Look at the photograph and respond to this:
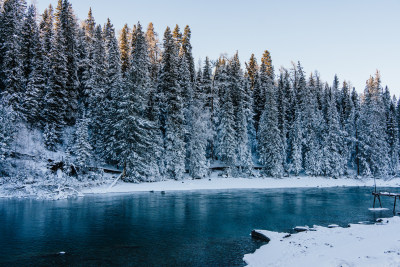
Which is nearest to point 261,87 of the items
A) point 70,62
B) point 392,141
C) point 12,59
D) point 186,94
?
point 186,94

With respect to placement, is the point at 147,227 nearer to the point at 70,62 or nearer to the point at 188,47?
the point at 70,62

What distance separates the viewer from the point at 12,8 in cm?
4369

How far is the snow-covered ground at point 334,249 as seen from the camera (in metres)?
10.3

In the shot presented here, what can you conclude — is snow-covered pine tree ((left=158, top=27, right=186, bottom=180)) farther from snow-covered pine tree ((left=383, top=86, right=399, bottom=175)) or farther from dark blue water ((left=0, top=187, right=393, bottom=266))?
snow-covered pine tree ((left=383, top=86, right=399, bottom=175))

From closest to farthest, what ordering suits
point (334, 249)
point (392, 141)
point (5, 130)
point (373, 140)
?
1. point (334, 249)
2. point (5, 130)
3. point (373, 140)
4. point (392, 141)

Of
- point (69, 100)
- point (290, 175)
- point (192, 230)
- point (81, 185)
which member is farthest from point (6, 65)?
point (290, 175)

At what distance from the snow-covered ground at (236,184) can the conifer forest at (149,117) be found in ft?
5.56

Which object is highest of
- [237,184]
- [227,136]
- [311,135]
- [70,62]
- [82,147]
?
[70,62]

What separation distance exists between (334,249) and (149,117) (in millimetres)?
38176

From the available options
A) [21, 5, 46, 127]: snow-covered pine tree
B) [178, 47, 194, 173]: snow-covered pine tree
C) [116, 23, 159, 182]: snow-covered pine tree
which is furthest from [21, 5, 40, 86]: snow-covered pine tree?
[178, 47, 194, 173]: snow-covered pine tree

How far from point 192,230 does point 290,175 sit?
43.5 m

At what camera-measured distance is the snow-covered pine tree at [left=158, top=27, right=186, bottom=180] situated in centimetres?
4578

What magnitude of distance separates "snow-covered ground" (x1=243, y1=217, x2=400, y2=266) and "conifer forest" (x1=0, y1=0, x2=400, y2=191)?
30.7 m

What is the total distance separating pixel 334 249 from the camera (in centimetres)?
1220
